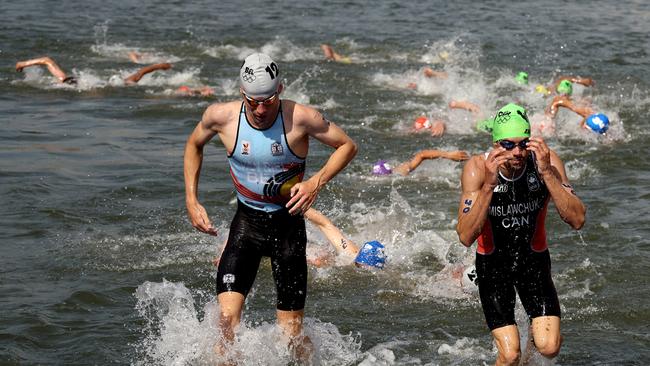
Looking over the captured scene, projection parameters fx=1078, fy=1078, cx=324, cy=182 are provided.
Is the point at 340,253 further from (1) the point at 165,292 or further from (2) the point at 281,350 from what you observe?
(2) the point at 281,350

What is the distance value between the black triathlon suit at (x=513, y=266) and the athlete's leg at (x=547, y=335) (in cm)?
5

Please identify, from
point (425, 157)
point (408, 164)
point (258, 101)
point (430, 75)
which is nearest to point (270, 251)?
point (258, 101)

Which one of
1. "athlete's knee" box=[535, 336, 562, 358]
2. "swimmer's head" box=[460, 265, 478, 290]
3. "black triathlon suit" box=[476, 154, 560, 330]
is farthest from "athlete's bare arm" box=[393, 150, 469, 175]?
"athlete's knee" box=[535, 336, 562, 358]

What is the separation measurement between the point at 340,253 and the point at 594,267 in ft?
8.39

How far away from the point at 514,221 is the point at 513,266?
33cm

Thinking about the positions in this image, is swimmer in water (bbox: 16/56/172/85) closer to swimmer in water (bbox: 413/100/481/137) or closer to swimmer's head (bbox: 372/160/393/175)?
swimmer in water (bbox: 413/100/481/137)

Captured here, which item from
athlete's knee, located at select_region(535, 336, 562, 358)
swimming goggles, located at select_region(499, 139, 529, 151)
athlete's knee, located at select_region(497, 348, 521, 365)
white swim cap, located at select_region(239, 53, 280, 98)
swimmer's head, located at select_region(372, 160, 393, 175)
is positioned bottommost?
swimmer's head, located at select_region(372, 160, 393, 175)

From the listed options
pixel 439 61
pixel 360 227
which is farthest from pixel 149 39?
pixel 360 227

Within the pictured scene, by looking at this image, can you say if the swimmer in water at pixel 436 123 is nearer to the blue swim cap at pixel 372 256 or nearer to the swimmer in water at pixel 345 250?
the swimmer in water at pixel 345 250

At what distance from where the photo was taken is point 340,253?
10.9 m

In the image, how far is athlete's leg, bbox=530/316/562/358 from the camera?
22.3 ft

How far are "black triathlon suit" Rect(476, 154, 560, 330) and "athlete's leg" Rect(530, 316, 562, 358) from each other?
0.05m

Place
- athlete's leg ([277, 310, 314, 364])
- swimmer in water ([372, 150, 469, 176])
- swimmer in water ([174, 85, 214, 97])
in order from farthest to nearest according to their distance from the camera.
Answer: swimmer in water ([174, 85, 214, 97]) → swimmer in water ([372, 150, 469, 176]) → athlete's leg ([277, 310, 314, 364])

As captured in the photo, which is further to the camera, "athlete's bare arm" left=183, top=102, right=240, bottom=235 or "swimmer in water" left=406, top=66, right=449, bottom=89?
"swimmer in water" left=406, top=66, right=449, bottom=89
